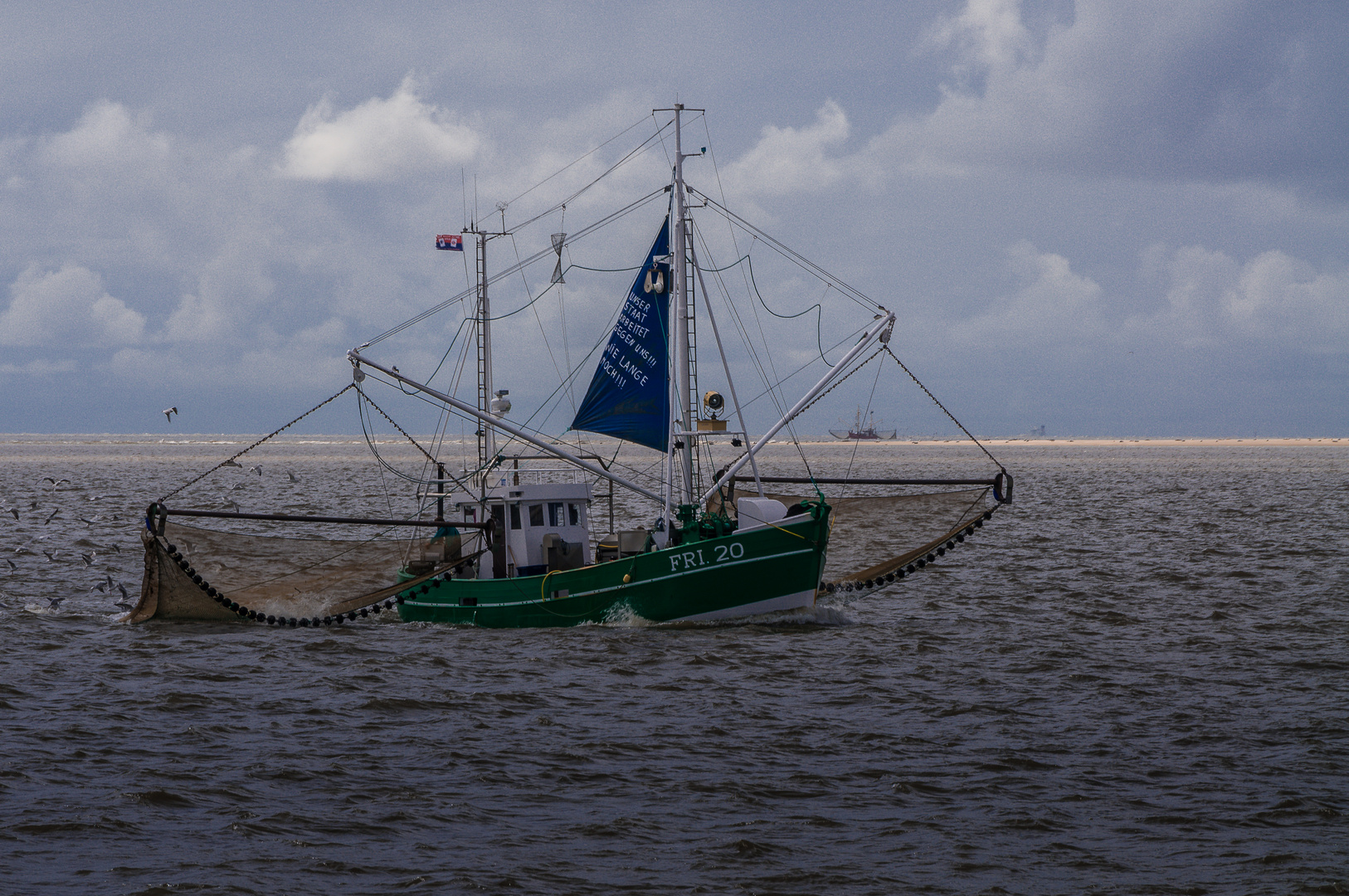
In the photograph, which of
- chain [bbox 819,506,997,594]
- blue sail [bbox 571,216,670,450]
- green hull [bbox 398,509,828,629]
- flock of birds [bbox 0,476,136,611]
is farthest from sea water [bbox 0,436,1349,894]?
blue sail [bbox 571,216,670,450]

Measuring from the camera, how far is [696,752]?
1498 centimetres

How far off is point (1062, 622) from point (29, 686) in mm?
19577

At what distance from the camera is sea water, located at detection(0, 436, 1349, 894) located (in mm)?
11156

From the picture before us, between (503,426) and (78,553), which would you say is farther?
(78,553)

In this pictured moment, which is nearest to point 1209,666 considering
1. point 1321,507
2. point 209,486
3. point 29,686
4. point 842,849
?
point 842,849

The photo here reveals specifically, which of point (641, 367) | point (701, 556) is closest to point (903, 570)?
point (701, 556)

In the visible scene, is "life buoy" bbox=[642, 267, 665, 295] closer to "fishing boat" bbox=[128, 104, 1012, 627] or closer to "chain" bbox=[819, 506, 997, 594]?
"fishing boat" bbox=[128, 104, 1012, 627]

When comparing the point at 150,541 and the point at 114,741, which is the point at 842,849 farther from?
the point at 150,541

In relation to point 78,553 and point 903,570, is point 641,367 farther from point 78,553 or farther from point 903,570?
point 78,553

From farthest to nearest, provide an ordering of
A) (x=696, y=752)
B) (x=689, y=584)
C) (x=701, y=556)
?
(x=689, y=584)
(x=701, y=556)
(x=696, y=752)

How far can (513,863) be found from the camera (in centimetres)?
1114

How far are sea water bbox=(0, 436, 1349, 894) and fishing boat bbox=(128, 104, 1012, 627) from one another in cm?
71

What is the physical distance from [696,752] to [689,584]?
9.30 m

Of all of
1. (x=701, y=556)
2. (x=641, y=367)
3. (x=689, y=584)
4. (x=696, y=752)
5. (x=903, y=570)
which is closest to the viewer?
(x=696, y=752)
